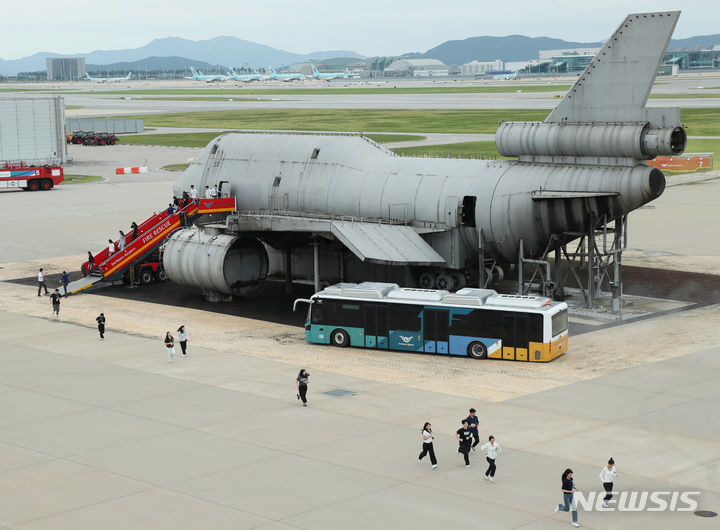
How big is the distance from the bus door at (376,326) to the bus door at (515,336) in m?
5.21

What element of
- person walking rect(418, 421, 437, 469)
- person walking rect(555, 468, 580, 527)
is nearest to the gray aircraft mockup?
person walking rect(418, 421, 437, 469)

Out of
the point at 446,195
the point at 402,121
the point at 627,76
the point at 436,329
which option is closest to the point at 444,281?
the point at 446,195

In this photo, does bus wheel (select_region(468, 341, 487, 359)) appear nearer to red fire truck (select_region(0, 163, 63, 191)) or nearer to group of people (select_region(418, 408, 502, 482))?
group of people (select_region(418, 408, 502, 482))

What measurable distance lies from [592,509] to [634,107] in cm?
2765

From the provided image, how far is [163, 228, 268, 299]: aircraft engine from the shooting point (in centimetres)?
5431

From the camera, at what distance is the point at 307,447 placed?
104 ft

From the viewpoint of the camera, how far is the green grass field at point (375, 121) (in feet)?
530

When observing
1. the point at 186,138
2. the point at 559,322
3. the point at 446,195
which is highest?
the point at 186,138

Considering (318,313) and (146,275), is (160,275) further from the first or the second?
(318,313)

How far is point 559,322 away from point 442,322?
15.6ft

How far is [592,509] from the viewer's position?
26469mm

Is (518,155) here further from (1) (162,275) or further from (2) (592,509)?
(2) (592,509)

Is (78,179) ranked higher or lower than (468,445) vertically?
higher

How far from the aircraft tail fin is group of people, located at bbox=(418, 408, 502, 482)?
2374 centimetres
